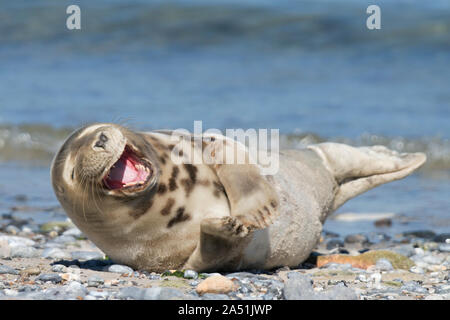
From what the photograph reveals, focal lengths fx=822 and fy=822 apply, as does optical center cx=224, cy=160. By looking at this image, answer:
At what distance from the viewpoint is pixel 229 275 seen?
470cm

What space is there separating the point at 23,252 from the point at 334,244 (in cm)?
241

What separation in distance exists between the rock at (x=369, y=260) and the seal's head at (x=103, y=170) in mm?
1576

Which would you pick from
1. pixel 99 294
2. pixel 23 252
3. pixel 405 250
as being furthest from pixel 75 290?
pixel 405 250

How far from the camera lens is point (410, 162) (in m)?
6.46

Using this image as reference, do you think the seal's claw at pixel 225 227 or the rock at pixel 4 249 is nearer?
the seal's claw at pixel 225 227

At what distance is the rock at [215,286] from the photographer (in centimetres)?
411

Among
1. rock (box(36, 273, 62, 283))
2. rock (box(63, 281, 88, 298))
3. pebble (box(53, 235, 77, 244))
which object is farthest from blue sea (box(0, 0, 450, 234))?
rock (box(63, 281, 88, 298))

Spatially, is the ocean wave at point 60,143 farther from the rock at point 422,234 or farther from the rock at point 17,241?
the rock at point 17,241

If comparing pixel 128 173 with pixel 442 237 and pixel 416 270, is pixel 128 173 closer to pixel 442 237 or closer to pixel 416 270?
pixel 416 270

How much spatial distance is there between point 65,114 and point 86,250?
6.43 metres

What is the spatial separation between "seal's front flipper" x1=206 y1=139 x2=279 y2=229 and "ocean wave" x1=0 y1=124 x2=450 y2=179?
4906 mm

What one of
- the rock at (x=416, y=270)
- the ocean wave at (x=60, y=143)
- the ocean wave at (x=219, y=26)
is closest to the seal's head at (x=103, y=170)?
the rock at (x=416, y=270)
